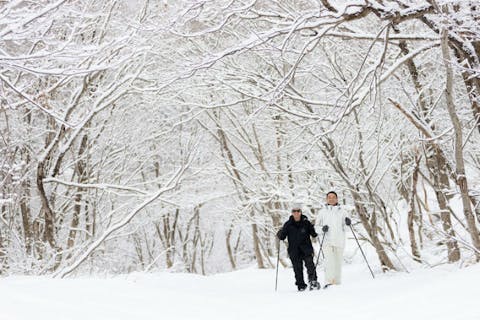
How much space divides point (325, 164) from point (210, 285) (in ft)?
10.1

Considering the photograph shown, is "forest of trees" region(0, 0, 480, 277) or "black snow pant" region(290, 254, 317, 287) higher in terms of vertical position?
"forest of trees" region(0, 0, 480, 277)

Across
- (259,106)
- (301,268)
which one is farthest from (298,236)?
(259,106)

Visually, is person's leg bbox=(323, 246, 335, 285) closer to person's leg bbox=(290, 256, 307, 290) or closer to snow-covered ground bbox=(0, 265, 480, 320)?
person's leg bbox=(290, 256, 307, 290)

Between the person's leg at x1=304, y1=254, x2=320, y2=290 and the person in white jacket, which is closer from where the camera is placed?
the person's leg at x1=304, y1=254, x2=320, y2=290

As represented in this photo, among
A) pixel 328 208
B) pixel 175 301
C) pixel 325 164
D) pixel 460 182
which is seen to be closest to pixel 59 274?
pixel 175 301

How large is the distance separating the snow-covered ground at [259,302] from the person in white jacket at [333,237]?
1.71 ft

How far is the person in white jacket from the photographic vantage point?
859 centimetres

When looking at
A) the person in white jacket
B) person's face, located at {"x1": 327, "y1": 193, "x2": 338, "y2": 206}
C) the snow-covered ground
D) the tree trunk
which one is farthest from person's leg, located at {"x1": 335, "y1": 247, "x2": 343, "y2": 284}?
the tree trunk

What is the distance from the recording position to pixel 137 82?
1296 cm

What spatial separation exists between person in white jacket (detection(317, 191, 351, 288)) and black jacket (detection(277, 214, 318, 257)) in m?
0.24

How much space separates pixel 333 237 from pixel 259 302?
1.86 metres

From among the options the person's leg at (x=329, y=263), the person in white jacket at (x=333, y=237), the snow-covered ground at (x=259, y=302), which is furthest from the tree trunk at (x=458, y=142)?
the person's leg at (x=329, y=263)

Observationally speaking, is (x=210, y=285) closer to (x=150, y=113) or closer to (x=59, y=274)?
(x=59, y=274)

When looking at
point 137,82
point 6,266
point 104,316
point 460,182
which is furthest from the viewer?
point 137,82
